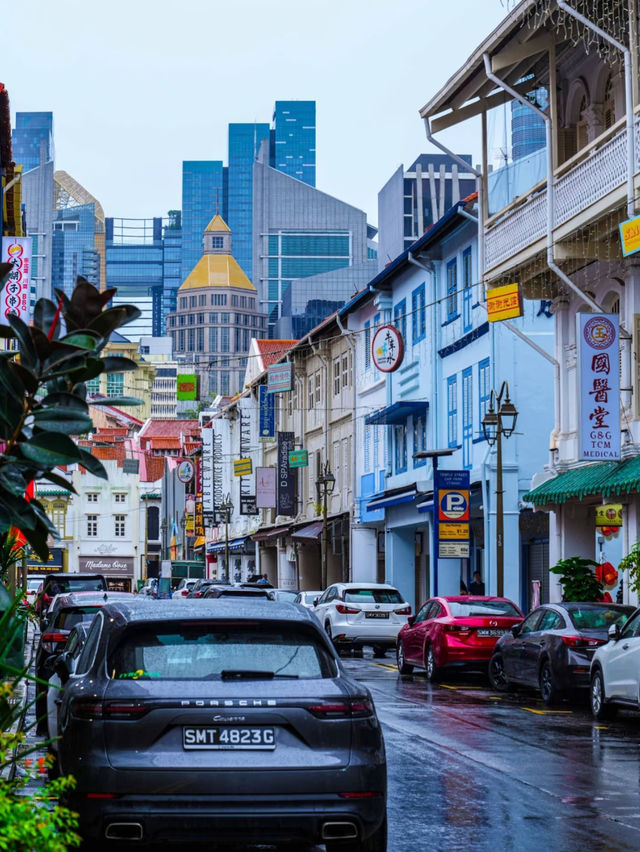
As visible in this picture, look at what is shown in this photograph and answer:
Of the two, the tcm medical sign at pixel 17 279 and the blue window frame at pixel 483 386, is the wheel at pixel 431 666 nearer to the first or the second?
the tcm medical sign at pixel 17 279

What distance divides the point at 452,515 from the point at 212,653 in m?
26.9

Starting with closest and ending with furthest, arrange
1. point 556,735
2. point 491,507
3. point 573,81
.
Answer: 1. point 556,735
2. point 573,81
3. point 491,507

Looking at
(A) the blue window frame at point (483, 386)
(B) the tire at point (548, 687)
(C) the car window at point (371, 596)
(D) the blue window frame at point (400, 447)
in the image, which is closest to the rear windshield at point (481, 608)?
(B) the tire at point (548, 687)

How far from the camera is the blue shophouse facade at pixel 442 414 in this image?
Result: 37.6m

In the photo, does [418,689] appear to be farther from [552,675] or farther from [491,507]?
[491,507]

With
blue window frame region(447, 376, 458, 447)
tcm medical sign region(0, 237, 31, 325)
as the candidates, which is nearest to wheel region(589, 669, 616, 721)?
tcm medical sign region(0, 237, 31, 325)

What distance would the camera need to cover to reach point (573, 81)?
98.4 ft

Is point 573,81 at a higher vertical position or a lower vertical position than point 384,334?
higher

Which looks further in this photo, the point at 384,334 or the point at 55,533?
the point at 384,334

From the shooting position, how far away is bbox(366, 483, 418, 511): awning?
42.9m

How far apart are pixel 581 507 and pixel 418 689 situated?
28.5 ft

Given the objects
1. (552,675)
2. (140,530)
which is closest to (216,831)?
(552,675)

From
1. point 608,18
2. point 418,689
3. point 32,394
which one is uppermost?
point 608,18

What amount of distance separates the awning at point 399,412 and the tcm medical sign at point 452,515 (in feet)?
27.1
